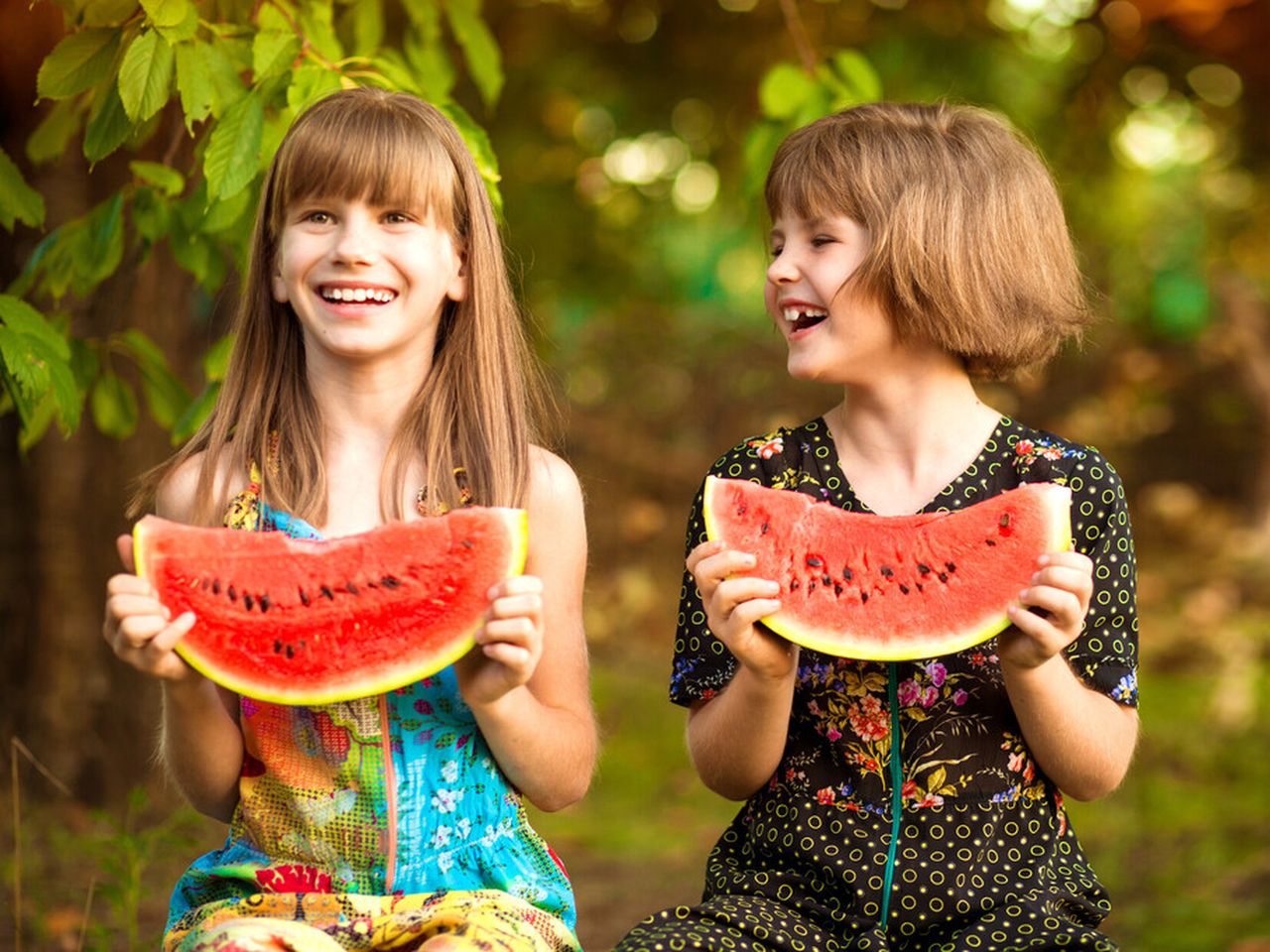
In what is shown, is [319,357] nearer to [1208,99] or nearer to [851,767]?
[851,767]

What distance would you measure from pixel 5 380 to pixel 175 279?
97.7 inches

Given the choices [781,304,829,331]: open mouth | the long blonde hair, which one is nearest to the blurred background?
the long blonde hair

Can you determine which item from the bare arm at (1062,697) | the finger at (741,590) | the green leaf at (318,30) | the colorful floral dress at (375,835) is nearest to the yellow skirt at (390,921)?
the colorful floral dress at (375,835)

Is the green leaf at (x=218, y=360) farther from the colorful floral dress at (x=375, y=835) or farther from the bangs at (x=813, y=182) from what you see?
the bangs at (x=813, y=182)

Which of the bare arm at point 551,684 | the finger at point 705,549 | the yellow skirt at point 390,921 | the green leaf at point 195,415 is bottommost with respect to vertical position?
the yellow skirt at point 390,921

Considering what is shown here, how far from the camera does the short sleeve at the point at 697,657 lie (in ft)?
9.38

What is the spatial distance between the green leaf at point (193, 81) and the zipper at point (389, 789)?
1.20 meters

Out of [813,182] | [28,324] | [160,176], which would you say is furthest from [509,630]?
[160,176]

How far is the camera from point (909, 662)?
2736 mm

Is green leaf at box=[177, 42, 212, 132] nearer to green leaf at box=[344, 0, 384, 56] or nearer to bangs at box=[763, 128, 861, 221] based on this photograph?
green leaf at box=[344, 0, 384, 56]

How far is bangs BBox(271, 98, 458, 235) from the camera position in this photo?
105 inches

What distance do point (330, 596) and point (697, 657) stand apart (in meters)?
0.72

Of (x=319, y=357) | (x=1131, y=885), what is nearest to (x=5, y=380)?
(x=319, y=357)

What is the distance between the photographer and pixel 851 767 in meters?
2.70
